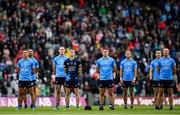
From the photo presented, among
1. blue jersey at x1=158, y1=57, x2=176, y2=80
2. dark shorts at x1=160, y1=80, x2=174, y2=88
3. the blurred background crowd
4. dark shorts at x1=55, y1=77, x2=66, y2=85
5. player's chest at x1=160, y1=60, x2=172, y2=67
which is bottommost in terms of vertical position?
dark shorts at x1=160, y1=80, x2=174, y2=88

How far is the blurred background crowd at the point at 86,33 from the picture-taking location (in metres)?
40.5

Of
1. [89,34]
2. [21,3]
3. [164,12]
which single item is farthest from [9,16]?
[164,12]

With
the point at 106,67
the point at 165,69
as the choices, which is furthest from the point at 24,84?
the point at 165,69

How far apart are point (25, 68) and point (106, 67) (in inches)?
148

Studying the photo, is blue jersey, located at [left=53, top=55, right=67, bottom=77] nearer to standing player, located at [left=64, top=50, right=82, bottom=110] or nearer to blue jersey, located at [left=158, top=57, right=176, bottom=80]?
standing player, located at [left=64, top=50, right=82, bottom=110]

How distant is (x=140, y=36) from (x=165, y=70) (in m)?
14.8

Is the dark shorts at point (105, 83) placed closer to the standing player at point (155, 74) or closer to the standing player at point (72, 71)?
the standing player at point (72, 71)

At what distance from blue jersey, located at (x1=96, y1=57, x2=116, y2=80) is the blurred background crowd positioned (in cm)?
742

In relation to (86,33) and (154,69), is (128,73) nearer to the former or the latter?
(154,69)

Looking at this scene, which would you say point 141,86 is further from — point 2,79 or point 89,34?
point 2,79

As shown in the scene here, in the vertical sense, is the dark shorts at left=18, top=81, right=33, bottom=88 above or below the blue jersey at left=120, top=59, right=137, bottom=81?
below

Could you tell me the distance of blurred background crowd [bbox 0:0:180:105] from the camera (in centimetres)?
4047

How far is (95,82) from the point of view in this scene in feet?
134

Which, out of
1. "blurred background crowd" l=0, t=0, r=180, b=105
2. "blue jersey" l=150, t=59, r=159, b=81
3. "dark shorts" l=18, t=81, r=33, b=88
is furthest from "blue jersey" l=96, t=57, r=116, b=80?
"blurred background crowd" l=0, t=0, r=180, b=105
